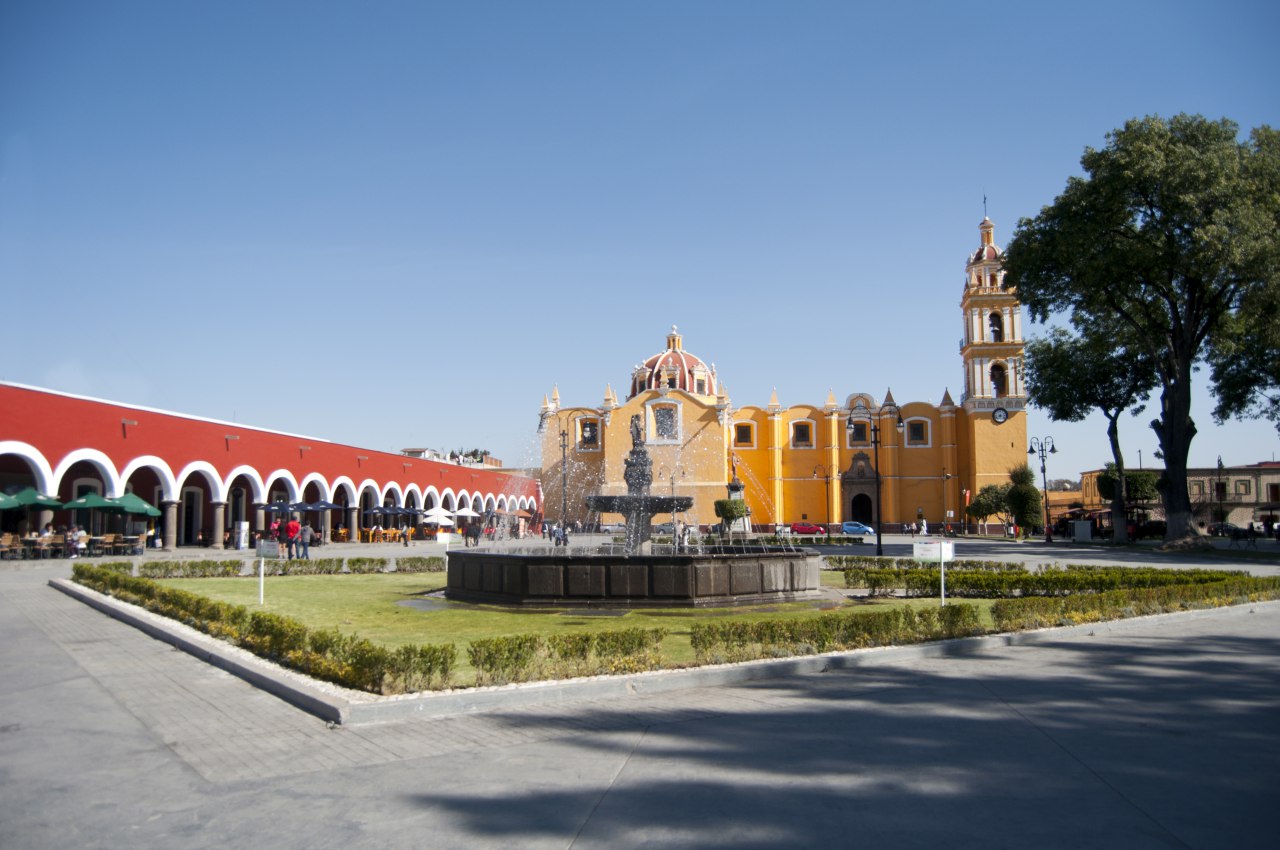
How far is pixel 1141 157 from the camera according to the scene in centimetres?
2598

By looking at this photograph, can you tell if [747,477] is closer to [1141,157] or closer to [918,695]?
[1141,157]

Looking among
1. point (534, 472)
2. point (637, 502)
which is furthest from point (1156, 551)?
point (534, 472)

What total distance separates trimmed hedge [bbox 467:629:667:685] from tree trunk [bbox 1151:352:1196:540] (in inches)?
1031

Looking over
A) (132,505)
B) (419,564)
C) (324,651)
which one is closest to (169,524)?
(132,505)

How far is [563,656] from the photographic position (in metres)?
7.56

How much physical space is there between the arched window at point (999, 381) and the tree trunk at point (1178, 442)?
890 inches

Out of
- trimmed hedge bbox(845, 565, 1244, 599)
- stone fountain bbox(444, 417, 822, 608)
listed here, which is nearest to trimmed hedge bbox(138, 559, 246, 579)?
stone fountain bbox(444, 417, 822, 608)

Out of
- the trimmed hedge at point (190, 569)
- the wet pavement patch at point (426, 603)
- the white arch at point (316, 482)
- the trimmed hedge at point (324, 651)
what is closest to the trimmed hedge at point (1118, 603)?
the trimmed hedge at point (324, 651)

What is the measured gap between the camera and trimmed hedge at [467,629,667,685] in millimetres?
7184

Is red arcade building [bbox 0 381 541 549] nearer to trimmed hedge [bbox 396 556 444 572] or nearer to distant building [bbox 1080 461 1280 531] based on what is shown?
trimmed hedge [bbox 396 556 444 572]

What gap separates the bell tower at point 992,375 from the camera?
5144 cm

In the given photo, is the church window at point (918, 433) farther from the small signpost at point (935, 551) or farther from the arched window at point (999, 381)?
the small signpost at point (935, 551)

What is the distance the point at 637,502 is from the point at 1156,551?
805 inches

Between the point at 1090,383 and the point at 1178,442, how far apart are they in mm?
11285
